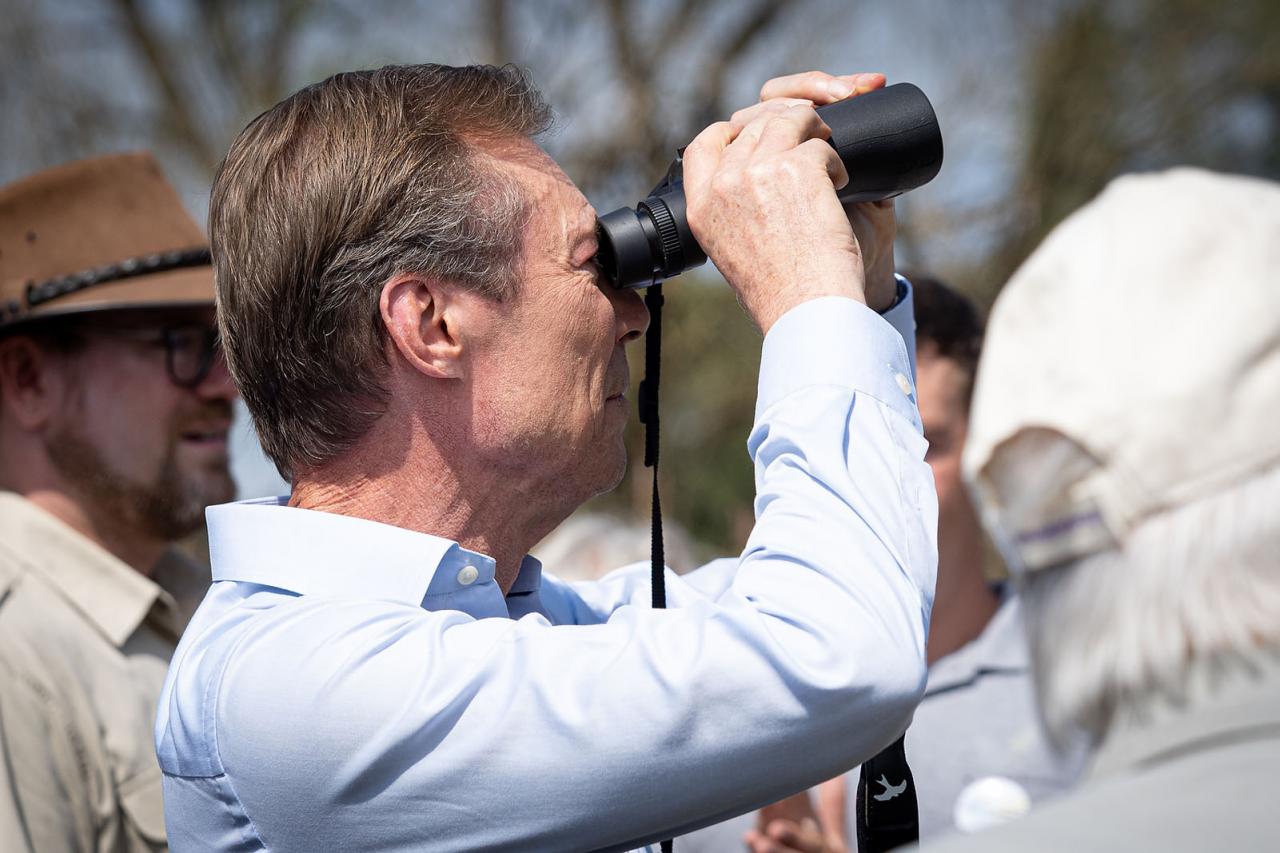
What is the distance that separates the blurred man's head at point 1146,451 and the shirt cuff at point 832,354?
5.0 inches

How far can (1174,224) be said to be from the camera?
1.12m

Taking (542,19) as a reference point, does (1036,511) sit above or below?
below

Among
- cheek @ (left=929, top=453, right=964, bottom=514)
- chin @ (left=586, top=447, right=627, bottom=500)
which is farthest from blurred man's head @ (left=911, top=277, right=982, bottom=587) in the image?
chin @ (left=586, top=447, right=627, bottom=500)

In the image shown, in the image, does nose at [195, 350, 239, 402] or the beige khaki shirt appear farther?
nose at [195, 350, 239, 402]

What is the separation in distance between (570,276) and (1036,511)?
679 mm

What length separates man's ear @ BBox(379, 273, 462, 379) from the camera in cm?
152

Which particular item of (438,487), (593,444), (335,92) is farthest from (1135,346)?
(335,92)

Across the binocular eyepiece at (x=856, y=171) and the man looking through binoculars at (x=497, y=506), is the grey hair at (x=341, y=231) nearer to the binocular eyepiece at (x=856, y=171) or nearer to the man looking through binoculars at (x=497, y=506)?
the man looking through binoculars at (x=497, y=506)

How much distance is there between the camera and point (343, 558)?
1.43m

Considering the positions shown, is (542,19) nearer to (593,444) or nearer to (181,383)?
(181,383)

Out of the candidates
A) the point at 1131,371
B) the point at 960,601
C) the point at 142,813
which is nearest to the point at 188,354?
the point at 142,813

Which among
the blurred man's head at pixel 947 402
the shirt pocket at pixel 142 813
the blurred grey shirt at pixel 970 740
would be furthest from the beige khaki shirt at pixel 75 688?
the blurred man's head at pixel 947 402

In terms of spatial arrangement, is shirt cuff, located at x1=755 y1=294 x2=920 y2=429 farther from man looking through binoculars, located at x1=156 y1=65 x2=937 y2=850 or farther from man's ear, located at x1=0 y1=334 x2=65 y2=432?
man's ear, located at x1=0 y1=334 x2=65 y2=432

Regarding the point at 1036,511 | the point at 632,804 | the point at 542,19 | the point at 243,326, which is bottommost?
the point at 632,804
